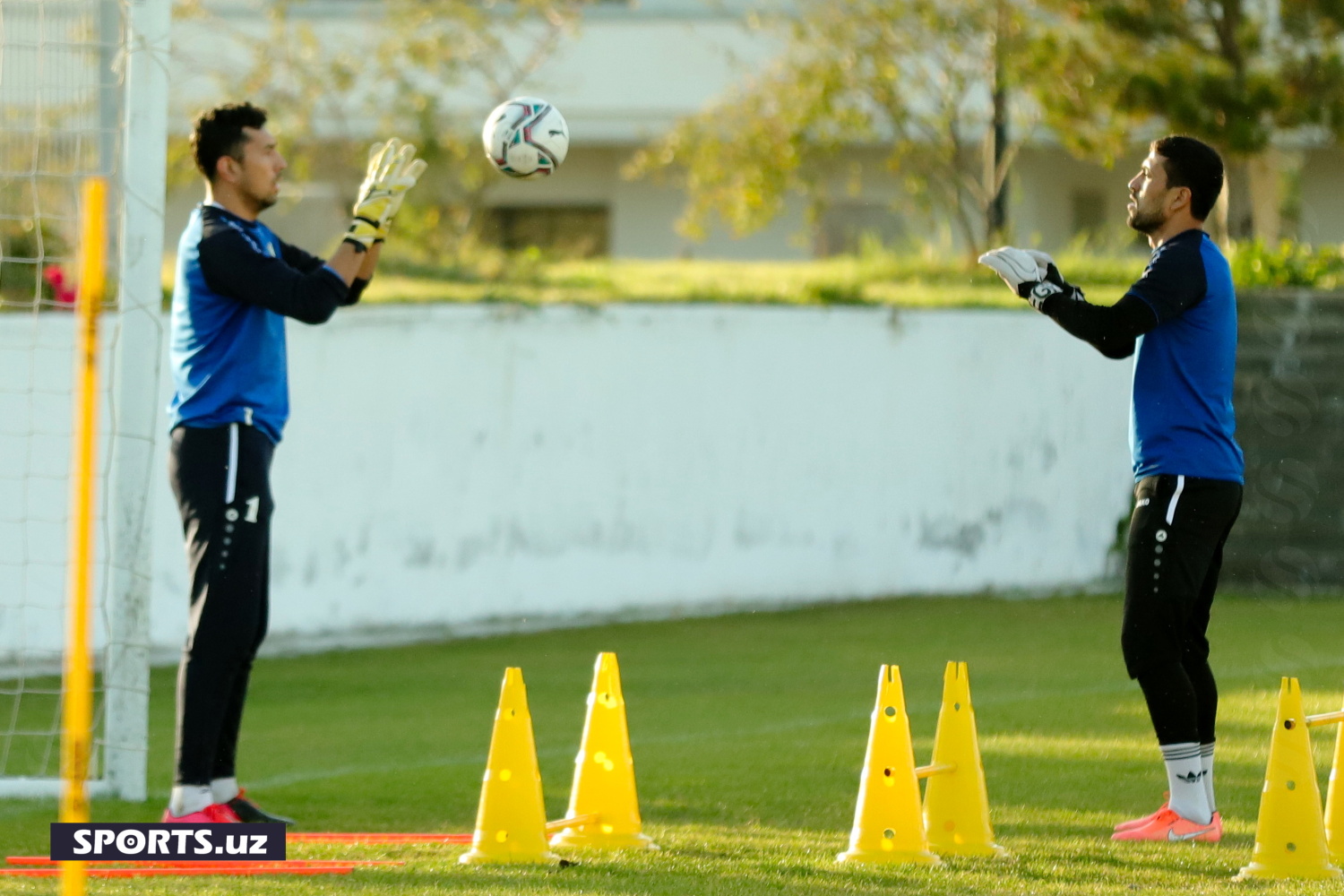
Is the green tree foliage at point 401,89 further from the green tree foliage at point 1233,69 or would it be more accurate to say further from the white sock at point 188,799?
the white sock at point 188,799

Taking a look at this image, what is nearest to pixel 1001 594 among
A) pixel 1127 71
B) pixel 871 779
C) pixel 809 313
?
pixel 809 313

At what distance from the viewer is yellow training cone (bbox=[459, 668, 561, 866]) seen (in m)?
5.60

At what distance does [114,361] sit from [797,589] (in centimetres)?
613

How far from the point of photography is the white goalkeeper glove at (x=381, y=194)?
6.38 m

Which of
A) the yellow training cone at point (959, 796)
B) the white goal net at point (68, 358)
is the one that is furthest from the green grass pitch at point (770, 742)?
the white goal net at point (68, 358)

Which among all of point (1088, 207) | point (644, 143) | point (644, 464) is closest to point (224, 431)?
point (644, 464)

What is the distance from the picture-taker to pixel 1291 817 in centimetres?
543

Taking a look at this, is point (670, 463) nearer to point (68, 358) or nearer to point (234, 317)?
point (68, 358)

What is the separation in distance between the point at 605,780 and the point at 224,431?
66.7 inches

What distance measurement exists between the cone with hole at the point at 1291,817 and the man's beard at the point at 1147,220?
1622mm

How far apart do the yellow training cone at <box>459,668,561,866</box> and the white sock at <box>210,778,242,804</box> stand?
109 centimetres

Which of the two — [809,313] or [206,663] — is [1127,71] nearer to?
[809,313]

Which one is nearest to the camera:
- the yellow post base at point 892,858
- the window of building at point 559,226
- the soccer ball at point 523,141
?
the yellow post base at point 892,858
